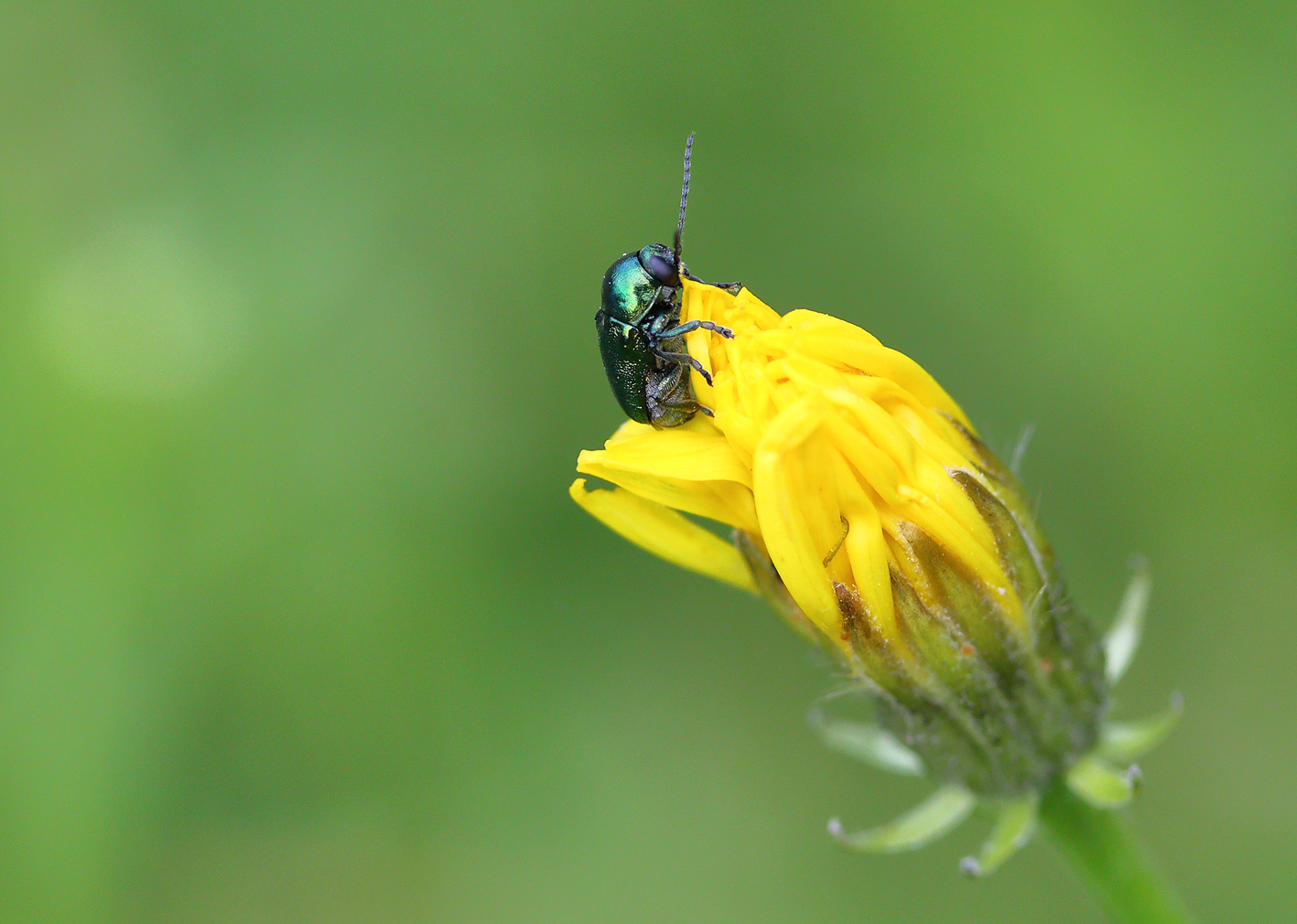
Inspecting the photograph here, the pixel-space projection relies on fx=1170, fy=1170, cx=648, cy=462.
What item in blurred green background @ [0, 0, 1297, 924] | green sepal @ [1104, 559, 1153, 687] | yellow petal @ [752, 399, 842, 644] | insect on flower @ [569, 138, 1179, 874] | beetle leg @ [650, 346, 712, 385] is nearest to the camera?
yellow petal @ [752, 399, 842, 644]

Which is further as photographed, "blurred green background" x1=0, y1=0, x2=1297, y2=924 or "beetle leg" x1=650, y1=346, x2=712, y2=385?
"blurred green background" x1=0, y1=0, x2=1297, y2=924

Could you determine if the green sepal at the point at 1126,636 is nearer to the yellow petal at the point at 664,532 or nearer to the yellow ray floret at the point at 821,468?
the yellow ray floret at the point at 821,468

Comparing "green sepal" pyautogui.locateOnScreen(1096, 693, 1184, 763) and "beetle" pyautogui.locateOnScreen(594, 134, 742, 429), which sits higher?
"beetle" pyautogui.locateOnScreen(594, 134, 742, 429)

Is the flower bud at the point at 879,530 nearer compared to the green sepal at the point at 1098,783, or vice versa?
the flower bud at the point at 879,530

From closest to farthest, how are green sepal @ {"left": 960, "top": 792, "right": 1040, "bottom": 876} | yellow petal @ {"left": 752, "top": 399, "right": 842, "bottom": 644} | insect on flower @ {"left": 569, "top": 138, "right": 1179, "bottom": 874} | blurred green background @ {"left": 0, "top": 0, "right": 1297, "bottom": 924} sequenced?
1. yellow petal @ {"left": 752, "top": 399, "right": 842, "bottom": 644}
2. insect on flower @ {"left": 569, "top": 138, "right": 1179, "bottom": 874}
3. green sepal @ {"left": 960, "top": 792, "right": 1040, "bottom": 876}
4. blurred green background @ {"left": 0, "top": 0, "right": 1297, "bottom": 924}

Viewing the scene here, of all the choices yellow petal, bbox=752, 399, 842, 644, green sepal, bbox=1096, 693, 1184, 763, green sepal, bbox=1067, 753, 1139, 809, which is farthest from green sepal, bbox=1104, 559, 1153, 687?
yellow petal, bbox=752, 399, 842, 644

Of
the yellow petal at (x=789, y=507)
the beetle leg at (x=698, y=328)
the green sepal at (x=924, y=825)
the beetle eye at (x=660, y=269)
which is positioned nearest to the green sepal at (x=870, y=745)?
the green sepal at (x=924, y=825)

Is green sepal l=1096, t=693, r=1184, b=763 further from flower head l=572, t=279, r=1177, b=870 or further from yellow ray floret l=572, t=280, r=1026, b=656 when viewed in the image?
yellow ray floret l=572, t=280, r=1026, b=656

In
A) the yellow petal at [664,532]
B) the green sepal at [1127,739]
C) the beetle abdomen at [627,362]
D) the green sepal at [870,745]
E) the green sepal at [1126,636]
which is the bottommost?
the green sepal at [870,745]
